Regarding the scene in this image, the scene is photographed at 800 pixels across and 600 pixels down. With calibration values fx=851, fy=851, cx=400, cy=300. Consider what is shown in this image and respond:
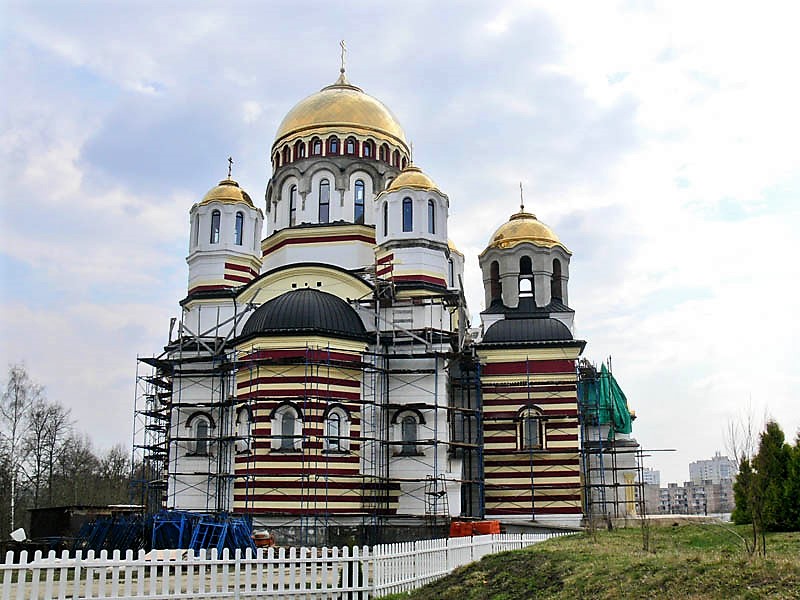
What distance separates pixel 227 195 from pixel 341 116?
5.10 m

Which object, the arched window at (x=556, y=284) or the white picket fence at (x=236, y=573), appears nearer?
the white picket fence at (x=236, y=573)

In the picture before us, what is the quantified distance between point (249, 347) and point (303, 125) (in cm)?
1021

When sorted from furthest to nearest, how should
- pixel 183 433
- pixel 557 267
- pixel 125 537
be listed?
pixel 557 267 → pixel 183 433 → pixel 125 537

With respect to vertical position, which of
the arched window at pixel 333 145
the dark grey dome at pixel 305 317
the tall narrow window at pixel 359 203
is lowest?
the dark grey dome at pixel 305 317

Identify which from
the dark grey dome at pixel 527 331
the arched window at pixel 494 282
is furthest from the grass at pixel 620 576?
the arched window at pixel 494 282

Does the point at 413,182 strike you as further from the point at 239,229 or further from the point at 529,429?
the point at 529,429

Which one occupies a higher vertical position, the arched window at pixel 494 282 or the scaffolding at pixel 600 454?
the arched window at pixel 494 282

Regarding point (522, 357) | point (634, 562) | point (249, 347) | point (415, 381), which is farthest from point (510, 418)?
point (634, 562)

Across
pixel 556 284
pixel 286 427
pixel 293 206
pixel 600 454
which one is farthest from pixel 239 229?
pixel 600 454

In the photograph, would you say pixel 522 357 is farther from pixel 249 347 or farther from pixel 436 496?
pixel 249 347

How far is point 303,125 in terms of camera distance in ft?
102

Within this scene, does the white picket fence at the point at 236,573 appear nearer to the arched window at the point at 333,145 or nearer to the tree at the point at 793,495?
the tree at the point at 793,495

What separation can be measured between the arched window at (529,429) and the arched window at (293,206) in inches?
410

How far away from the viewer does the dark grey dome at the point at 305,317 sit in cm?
2381
